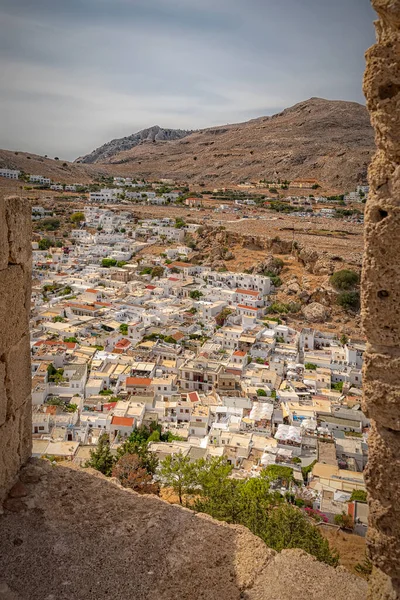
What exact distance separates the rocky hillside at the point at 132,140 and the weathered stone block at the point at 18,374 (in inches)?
5185

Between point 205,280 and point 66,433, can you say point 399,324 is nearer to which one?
point 66,433

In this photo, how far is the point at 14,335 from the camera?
4.02 meters

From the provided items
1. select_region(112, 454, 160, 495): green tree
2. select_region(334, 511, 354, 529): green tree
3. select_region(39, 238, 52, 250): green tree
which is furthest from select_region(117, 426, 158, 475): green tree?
select_region(39, 238, 52, 250): green tree

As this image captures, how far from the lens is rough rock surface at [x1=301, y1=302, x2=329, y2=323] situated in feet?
93.1

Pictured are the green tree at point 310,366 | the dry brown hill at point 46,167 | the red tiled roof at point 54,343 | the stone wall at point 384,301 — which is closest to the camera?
the stone wall at point 384,301

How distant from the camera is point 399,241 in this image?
2596mm

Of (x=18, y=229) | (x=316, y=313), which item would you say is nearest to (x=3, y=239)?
(x=18, y=229)

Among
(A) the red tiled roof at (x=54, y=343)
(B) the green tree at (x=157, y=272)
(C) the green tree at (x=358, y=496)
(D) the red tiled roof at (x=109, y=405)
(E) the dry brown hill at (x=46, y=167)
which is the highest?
Result: (E) the dry brown hill at (x=46, y=167)

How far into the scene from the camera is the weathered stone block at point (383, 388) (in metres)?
2.68

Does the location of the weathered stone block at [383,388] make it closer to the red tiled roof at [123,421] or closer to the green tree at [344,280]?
the red tiled roof at [123,421]

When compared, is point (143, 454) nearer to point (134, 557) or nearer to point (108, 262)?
point (134, 557)

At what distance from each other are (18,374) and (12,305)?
0.59 meters

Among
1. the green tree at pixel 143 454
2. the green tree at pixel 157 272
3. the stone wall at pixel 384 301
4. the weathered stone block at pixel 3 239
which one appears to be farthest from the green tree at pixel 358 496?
the green tree at pixel 157 272

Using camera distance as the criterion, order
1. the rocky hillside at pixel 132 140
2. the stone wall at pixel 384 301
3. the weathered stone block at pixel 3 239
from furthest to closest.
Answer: the rocky hillside at pixel 132 140 < the weathered stone block at pixel 3 239 < the stone wall at pixel 384 301
